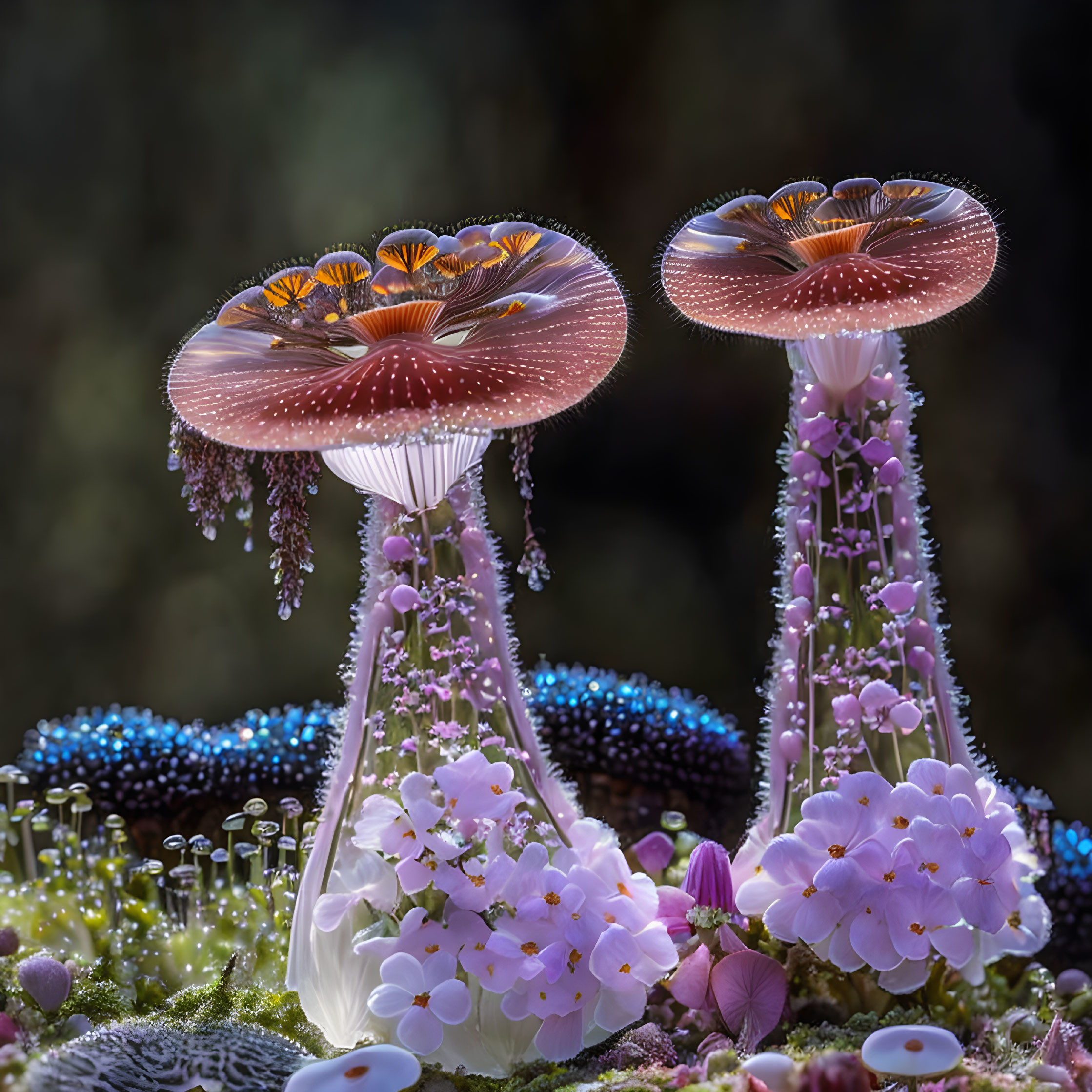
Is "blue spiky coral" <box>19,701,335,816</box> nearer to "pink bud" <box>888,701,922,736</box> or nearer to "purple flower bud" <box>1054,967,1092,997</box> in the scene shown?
"pink bud" <box>888,701,922,736</box>

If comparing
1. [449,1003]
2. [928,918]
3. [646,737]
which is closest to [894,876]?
[928,918]

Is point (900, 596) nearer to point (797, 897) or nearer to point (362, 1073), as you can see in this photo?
point (797, 897)

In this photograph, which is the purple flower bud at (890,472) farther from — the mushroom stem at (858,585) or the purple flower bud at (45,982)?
the purple flower bud at (45,982)

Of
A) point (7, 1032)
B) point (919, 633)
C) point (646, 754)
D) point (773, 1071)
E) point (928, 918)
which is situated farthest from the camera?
point (646, 754)

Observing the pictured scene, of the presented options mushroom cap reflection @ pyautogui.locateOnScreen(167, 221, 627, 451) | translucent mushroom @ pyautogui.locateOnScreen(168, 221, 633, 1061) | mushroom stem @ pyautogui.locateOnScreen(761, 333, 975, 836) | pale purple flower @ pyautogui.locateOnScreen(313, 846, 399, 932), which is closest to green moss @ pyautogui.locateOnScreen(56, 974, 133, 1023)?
translucent mushroom @ pyautogui.locateOnScreen(168, 221, 633, 1061)

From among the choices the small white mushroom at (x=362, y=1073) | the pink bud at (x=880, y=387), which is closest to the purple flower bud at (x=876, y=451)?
the pink bud at (x=880, y=387)

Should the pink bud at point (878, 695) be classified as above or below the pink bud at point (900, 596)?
below

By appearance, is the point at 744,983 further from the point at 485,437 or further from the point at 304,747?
the point at 304,747
